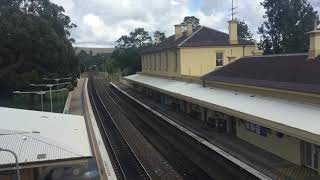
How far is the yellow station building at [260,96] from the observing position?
18125 mm

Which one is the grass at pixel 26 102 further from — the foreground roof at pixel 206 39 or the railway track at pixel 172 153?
the foreground roof at pixel 206 39

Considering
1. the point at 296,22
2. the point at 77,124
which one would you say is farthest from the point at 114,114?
the point at 296,22

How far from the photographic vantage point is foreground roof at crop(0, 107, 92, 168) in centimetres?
1244

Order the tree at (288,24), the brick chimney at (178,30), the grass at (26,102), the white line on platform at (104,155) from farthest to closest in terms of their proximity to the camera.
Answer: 1. the tree at (288,24)
2. the brick chimney at (178,30)
3. the grass at (26,102)
4. the white line on platform at (104,155)

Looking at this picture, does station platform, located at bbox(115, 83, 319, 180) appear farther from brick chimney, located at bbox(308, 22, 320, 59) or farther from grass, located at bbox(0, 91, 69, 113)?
grass, located at bbox(0, 91, 69, 113)

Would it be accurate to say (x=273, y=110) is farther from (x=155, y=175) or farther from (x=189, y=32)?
(x=189, y=32)

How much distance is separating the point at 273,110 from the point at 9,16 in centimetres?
3294

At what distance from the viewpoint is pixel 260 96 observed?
24.5 meters

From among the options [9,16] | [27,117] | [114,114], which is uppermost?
[9,16]

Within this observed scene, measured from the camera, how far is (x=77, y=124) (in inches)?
778

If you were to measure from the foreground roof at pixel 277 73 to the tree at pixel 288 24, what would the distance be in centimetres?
3268

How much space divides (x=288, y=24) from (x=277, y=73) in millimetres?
43124

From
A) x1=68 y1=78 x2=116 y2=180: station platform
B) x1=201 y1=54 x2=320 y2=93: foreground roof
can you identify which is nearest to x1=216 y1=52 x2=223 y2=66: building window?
x1=201 y1=54 x2=320 y2=93: foreground roof

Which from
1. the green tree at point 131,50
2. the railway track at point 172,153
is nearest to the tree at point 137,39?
the green tree at point 131,50
